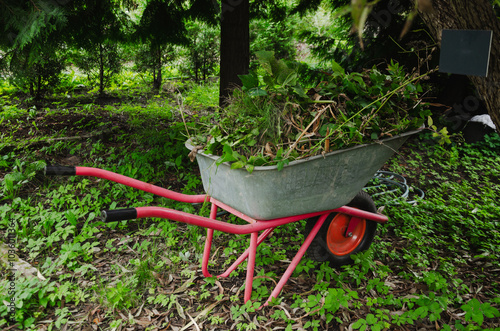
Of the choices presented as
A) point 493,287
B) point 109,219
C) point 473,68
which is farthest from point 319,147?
point 493,287

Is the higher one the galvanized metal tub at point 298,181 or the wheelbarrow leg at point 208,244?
the galvanized metal tub at point 298,181

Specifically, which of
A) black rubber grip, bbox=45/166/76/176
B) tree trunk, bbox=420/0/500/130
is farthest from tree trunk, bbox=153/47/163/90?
tree trunk, bbox=420/0/500/130

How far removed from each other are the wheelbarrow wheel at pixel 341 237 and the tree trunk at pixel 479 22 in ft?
3.14

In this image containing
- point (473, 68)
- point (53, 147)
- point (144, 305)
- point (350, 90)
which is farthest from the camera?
point (53, 147)

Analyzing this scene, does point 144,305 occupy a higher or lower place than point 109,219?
lower

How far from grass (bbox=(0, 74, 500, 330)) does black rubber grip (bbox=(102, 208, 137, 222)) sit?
0.93 m

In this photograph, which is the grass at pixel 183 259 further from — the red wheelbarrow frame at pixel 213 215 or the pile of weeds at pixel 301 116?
the pile of weeds at pixel 301 116

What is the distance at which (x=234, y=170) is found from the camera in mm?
1874

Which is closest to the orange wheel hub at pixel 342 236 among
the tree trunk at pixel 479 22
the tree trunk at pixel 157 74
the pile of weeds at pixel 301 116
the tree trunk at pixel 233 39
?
the pile of weeds at pixel 301 116

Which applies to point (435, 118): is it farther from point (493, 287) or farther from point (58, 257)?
point (58, 257)

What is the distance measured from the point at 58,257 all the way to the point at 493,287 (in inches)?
119

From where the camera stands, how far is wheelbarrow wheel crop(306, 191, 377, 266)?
2.41 metres

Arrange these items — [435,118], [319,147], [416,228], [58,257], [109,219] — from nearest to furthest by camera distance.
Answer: [109,219] < [319,147] < [58,257] < [416,228] < [435,118]

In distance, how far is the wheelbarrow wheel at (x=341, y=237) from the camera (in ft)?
7.90
